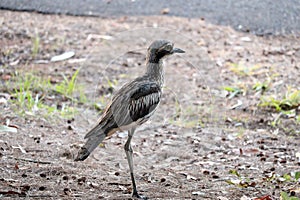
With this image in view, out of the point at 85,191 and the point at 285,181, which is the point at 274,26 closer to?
the point at 285,181

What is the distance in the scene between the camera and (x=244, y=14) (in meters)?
11.0

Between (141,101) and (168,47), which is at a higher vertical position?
(168,47)

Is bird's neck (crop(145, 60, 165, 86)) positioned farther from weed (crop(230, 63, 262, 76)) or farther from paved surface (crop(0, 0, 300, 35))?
paved surface (crop(0, 0, 300, 35))

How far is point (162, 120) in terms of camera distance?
748 centimetres

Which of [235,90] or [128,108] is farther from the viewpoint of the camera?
[235,90]

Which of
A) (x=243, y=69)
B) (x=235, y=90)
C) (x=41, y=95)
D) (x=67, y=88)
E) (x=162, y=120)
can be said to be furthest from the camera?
(x=243, y=69)

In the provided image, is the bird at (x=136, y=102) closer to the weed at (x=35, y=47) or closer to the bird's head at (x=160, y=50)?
the bird's head at (x=160, y=50)

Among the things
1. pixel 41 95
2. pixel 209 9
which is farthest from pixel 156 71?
pixel 209 9

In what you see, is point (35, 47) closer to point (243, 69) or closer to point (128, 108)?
point (243, 69)

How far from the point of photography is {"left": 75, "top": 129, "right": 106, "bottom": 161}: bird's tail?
15.8ft

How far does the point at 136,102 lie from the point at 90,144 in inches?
18.7

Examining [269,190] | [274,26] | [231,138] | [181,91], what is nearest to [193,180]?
[269,190]

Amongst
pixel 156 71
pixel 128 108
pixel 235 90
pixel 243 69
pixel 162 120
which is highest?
pixel 156 71

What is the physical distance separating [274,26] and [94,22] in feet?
9.83
